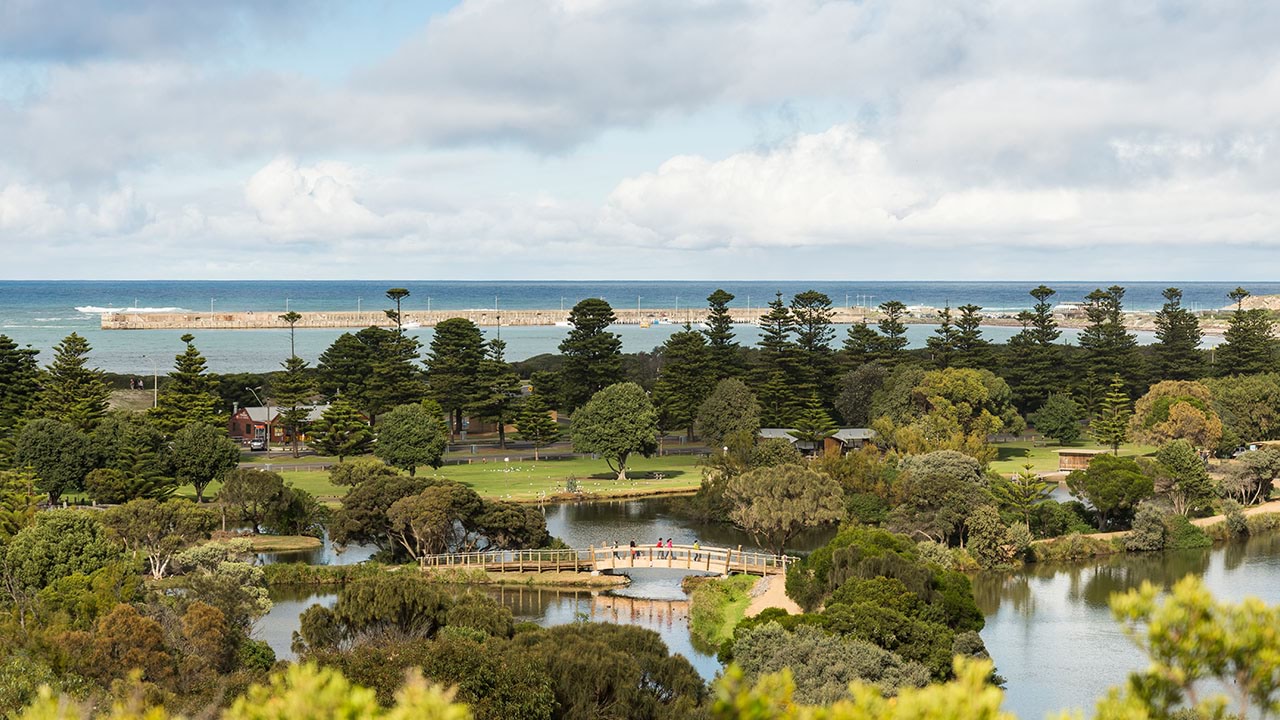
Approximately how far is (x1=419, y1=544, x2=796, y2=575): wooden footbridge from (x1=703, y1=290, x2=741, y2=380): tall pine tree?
3032cm

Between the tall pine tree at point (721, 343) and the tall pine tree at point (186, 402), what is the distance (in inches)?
1053

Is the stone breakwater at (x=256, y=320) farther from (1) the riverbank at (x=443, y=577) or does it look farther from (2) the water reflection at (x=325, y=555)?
(1) the riverbank at (x=443, y=577)

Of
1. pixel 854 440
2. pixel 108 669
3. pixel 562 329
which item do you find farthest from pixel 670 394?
pixel 562 329

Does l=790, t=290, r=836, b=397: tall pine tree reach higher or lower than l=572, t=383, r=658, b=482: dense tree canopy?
higher

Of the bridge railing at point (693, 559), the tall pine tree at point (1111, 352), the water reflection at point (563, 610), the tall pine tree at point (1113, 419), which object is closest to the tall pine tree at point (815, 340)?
the tall pine tree at point (1113, 419)

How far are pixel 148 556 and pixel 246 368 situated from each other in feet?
270

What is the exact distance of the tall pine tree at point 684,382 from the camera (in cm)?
6981

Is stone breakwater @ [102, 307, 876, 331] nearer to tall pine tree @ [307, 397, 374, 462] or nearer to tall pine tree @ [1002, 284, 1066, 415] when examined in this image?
tall pine tree @ [1002, 284, 1066, 415]

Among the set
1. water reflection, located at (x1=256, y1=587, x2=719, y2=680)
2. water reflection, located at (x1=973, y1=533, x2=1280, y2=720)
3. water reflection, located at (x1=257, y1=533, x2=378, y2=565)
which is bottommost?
water reflection, located at (x1=256, y1=587, x2=719, y2=680)

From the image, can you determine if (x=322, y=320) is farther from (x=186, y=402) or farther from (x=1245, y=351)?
(x=1245, y=351)

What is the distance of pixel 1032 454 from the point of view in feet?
220

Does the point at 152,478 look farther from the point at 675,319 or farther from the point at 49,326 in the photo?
the point at 675,319

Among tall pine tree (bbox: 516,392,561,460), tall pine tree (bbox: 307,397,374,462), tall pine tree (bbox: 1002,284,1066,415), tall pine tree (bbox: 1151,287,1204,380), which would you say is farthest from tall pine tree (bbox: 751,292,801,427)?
tall pine tree (bbox: 1151,287,1204,380)

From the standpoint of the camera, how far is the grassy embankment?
112ft
